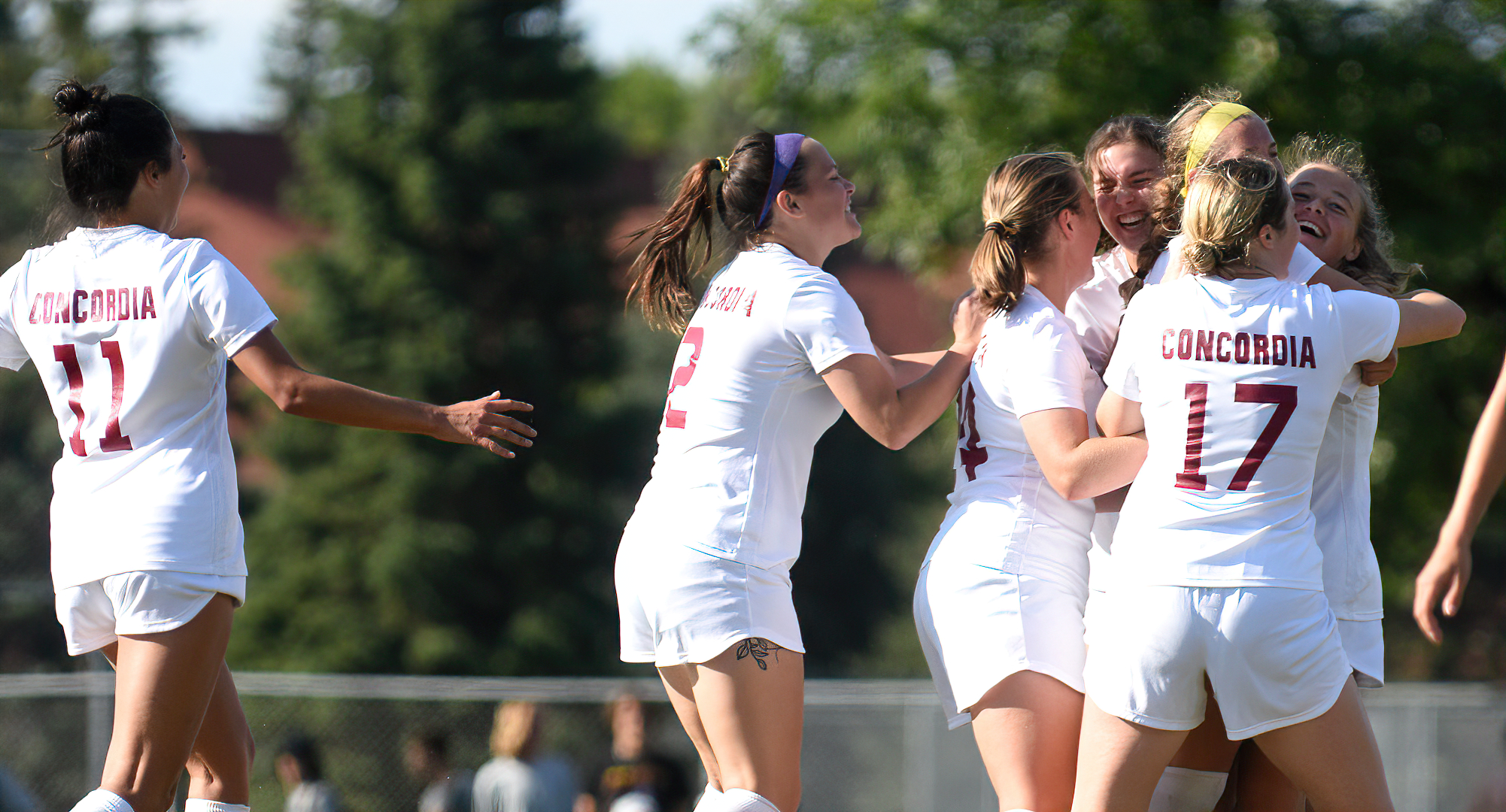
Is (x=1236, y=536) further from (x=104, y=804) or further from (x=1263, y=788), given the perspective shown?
(x=104, y=804)

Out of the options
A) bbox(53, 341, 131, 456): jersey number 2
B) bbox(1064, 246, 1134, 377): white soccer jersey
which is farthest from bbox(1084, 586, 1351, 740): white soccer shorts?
bbox(53, 341, 131, 456): jersey number 2

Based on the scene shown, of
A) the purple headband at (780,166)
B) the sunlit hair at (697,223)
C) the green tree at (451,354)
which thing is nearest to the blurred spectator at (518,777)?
the sunlit hair at (697,223)

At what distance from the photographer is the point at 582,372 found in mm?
23203

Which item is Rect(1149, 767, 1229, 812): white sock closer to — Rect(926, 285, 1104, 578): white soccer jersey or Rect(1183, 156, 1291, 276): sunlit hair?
Rect(926, 285, 1104, 578): white soccer jersey

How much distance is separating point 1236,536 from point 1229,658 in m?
0.25

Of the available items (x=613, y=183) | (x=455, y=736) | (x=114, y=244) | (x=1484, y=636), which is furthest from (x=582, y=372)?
(x=114, y=244)

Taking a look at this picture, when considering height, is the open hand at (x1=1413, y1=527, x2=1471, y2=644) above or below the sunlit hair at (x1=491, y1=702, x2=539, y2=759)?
above

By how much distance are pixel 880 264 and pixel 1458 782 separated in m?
21.9

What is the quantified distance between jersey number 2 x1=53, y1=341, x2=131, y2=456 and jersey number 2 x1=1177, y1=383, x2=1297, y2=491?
237 cm

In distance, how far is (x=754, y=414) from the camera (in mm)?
3275

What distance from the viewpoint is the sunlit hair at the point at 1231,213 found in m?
2.88

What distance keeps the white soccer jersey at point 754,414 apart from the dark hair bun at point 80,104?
153 centimetres

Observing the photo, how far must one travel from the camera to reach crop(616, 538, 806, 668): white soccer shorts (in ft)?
10.4

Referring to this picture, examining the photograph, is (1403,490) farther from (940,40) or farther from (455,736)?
(455,736)
